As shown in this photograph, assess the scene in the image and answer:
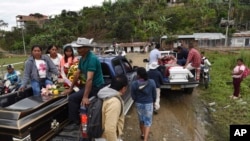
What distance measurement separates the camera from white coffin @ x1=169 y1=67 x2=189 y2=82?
7523 mm

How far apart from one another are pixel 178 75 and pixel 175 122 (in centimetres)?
183

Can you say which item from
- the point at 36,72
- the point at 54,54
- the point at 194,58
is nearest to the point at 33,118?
the point at 36,72

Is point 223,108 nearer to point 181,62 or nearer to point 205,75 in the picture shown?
point 205,75

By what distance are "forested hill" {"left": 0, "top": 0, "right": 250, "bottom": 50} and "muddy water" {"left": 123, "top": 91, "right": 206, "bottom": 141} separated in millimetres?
39810

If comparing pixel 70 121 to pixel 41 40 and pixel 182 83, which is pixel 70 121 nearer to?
pixel 182 83

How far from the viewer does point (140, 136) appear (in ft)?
17.5

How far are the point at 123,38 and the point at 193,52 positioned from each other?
45.1 m

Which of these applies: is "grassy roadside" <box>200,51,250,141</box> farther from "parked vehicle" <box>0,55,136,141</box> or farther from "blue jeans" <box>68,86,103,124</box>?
"parked vehicle" <box>0,55,136,141</box>

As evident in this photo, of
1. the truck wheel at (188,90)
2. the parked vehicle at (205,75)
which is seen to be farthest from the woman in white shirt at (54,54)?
the parked vehicle at (205,75)

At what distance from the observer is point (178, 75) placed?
298 inches

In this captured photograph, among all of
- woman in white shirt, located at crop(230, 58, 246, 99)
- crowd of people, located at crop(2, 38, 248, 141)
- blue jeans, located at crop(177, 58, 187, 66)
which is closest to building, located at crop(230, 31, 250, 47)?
blue jeans, located at crop(177, 58, 187, 66)

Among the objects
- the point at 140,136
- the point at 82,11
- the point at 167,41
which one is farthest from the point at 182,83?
the point at 82,11

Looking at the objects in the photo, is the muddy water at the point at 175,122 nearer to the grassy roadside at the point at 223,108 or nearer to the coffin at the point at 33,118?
the grassy roadside at the point at 223,108

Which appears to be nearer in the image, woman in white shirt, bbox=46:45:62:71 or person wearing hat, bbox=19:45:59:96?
person wearing hat, bbox=19:45:59:96
